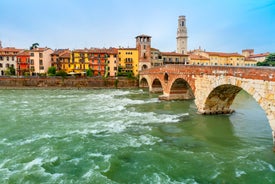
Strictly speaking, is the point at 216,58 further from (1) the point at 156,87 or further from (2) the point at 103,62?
(1) the point at 156,87

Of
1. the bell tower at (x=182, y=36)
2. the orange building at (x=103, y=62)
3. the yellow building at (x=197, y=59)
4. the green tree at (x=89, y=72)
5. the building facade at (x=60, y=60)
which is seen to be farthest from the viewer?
the bell tower at (x=182, y=36)

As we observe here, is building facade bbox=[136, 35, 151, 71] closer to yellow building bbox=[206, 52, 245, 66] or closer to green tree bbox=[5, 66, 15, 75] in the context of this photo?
yellow building bbox=[206, 52, 245, 66]

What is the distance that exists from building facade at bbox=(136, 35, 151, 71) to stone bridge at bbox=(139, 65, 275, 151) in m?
28.5

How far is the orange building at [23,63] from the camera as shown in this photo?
2464 inches

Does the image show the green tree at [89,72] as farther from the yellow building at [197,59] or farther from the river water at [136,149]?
the river water at [136,149]

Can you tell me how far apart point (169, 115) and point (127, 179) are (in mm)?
13133

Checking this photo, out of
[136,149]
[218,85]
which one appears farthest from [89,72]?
[136,149]

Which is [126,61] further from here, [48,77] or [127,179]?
[127,179]

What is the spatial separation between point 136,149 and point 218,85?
9118 millimetres

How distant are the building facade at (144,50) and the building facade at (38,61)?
24546mm

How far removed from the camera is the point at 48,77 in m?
53.5

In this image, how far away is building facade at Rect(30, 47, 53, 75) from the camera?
2414 inches

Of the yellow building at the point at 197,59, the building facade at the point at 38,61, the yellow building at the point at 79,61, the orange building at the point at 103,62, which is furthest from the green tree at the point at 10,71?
the yellow building at the point at 197,59

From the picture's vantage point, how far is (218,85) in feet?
60.9
